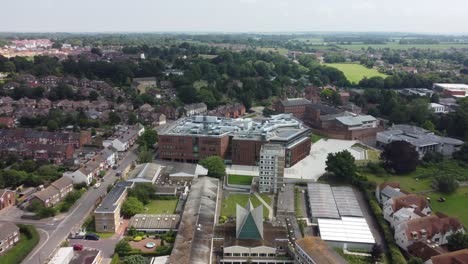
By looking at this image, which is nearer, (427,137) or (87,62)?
(427,137)


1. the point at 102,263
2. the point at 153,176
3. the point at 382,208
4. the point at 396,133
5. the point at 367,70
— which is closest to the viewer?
the point at 102,263

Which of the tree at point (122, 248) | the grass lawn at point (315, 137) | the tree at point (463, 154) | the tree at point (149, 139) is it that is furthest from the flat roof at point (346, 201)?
the tree at point (149, 139)

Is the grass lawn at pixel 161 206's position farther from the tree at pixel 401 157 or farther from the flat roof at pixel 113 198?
the tree at pixel 401 157

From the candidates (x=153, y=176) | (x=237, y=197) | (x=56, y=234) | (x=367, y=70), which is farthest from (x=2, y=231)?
(x=367, y=70)

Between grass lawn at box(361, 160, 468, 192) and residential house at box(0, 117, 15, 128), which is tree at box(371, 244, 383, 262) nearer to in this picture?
grass lawn at box(361, 160, 468, 192)

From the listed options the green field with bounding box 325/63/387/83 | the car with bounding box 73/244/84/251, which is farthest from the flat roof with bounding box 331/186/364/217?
the green field with bounding box 325/63/387/83

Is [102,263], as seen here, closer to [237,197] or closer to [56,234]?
[56,234]
